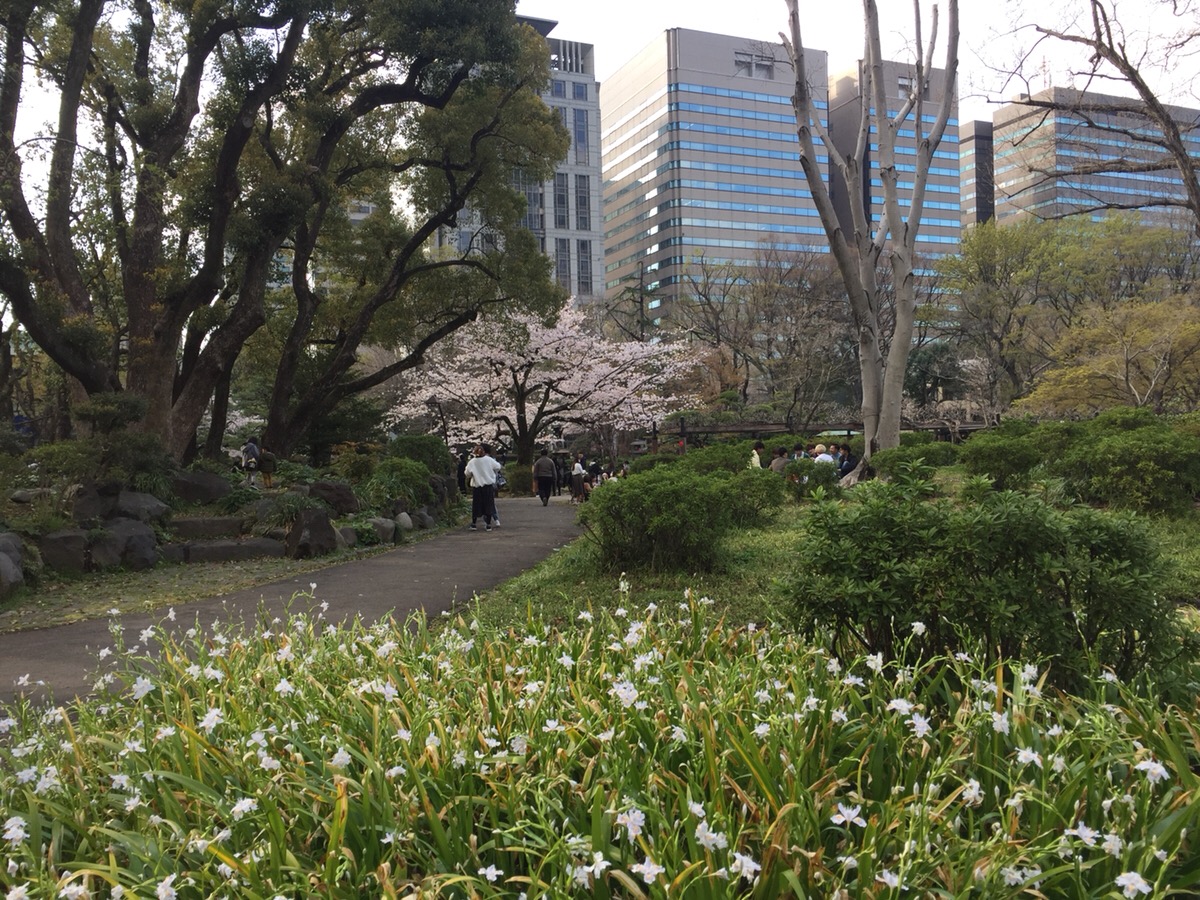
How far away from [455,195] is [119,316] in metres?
7.62

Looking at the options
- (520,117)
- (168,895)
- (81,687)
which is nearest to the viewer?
(168,895)

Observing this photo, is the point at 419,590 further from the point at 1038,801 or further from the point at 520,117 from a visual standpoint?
the point at 520,117

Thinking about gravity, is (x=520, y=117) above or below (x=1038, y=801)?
above

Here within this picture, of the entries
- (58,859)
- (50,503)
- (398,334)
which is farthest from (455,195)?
(58,859)

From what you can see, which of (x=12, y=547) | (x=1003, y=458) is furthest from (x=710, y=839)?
(x=1003, y=458)

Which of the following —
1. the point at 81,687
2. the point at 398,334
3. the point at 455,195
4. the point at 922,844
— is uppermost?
the point at 455,195

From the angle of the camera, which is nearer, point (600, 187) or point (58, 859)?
point (58, 859)

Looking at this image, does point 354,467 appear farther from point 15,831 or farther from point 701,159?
point 701,159

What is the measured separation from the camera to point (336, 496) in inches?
485

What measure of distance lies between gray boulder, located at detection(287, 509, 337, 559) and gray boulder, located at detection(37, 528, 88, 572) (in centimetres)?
217

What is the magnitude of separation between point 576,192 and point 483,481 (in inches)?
2679

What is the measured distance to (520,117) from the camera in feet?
56.7

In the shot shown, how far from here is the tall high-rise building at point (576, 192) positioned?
76312 mm

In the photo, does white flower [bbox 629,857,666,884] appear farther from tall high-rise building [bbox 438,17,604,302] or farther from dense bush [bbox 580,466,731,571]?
tall high-rise building [bbox 438,17,604,302]
